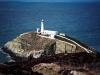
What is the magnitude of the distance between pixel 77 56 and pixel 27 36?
26.9 meters

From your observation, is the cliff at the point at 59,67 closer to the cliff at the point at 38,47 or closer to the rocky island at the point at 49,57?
the rocky island at the point at 49,57

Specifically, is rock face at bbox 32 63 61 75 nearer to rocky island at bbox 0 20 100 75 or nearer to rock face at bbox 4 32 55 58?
rocky island at bbox 0 20 100 75

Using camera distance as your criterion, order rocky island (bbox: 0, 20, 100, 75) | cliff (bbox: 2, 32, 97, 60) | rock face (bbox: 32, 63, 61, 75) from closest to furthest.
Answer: rocky island (bbox: 0, 20, 100, 75) < rock face (bbox: 32, 63, 61, 75) < cliff (bbox: 2, 32, 97, 60)

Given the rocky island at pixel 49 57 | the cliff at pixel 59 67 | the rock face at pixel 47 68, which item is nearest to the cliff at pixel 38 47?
the rocky island at pixel 49 57

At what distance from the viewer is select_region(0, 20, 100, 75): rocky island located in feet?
122

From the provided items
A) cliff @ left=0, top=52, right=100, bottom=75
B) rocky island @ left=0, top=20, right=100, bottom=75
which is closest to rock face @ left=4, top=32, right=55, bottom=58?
rocky island @ left=0, top=20, right=100, bottom=75

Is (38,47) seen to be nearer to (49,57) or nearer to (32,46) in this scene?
(32,46)

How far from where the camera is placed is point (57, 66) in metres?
39.0

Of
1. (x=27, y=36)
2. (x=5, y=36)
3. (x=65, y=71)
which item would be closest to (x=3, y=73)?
(x=65, y=71)

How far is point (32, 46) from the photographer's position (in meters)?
65.2

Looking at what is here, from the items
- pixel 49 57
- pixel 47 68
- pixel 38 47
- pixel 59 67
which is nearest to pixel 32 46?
pixel 38 47

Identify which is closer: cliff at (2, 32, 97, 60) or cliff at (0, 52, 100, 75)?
cliff at (0, 52, 100, 75)

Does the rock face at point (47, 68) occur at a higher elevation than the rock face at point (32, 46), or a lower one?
higher

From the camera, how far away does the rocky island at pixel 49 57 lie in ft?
122
